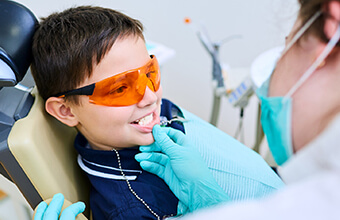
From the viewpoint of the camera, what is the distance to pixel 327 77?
0.60 m

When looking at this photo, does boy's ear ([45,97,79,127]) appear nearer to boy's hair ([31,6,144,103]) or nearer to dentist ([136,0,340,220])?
boy's hair ([31,6,144,103])

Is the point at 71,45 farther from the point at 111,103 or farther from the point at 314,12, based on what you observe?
the point at 314,12

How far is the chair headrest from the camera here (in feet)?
2.76

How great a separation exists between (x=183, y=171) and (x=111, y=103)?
319mm

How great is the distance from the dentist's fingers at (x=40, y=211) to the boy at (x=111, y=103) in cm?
17

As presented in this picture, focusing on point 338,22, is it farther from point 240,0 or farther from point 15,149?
point 240,0

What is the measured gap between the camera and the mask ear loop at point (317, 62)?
0.55 meters

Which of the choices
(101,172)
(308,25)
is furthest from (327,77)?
(101,172)

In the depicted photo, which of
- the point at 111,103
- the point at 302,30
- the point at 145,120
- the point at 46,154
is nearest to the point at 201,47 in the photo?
the point at 145,120

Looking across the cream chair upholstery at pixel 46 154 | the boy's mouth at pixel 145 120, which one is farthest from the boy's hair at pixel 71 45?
the boy's mouth at pixel 145 120

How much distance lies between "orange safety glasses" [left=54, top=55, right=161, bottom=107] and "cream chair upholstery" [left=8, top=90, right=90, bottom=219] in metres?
0.12

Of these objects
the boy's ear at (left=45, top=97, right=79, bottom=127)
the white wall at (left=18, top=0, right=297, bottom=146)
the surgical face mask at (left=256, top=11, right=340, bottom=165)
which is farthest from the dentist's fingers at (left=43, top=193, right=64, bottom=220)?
the white wall at (left=18, top=0, right=297, bottom=146)

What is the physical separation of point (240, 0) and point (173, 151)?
2067 mm

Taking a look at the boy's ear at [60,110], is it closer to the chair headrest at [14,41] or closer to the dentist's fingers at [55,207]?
the chair headrest at [14,41]
